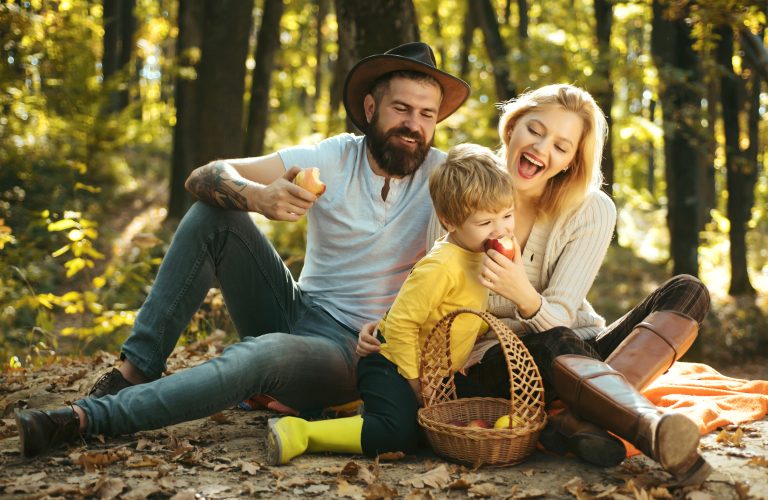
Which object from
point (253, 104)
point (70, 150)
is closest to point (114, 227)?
point (70, 150)

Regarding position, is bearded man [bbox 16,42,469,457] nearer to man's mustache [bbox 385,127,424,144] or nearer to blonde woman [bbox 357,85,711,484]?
man's mustache [bbox 385,127,424,144]

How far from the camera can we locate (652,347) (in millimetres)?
3545

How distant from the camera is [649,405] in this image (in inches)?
124

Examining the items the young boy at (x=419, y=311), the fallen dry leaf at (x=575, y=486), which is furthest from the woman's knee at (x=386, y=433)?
the fallen dry leaf at (x=575, y=486)

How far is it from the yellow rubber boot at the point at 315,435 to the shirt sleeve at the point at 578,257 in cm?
96

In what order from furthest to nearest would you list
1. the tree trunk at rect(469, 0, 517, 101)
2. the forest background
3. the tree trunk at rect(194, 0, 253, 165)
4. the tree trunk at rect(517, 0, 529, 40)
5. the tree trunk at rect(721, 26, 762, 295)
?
the tree trunk at rect(517, 0, 529, 40) → the tree trunk at rect(721, 26, 762, 295) → the tree trunk at rect(469, 0, 517, 101) → the tree trunk at rect(194, 0, 253, 165) → the forest background

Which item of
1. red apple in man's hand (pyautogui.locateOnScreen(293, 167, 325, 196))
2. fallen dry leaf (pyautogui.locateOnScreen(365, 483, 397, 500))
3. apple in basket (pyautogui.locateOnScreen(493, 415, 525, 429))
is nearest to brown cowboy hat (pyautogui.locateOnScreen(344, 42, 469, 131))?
red apple in man's hand (pyautogui.locateOnScreen(293, 167, 325, 196))

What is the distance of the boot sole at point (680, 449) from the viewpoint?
293cm

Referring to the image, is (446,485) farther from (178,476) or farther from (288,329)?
(288,329)

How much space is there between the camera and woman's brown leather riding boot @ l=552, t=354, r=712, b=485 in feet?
9.66

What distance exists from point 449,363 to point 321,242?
1.11m

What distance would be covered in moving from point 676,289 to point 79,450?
285cm

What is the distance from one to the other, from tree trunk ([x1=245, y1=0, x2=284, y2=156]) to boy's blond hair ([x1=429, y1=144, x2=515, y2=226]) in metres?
8.36

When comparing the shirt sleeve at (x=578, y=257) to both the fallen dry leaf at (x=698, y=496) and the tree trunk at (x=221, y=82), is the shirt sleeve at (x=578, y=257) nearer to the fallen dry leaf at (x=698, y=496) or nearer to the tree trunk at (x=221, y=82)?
the fallen dry leaf at (x=698, y=496)
